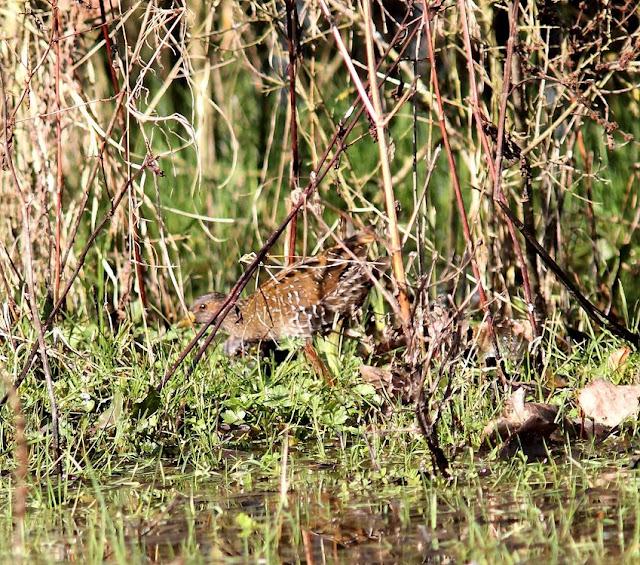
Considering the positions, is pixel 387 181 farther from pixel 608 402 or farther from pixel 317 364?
pixel 317 364

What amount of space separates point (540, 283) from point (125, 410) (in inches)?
90.3

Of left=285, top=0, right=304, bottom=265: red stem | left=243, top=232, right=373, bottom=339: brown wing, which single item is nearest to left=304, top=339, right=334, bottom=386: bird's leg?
left=243, top=232, right=373, bottom=339: brown wing

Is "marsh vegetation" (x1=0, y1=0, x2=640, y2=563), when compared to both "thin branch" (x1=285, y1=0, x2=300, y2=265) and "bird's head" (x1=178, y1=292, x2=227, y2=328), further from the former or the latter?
"bird's head" (x1=178, y1=292, x2=227, y2=328)

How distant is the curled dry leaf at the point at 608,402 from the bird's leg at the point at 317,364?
1.17 m

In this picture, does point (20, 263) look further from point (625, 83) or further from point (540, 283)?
point (625, 83)

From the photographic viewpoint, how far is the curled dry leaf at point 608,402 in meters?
4.53

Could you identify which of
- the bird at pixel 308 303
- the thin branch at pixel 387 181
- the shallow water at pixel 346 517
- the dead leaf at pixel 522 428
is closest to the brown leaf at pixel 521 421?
the dead leaf at pixel 522 428

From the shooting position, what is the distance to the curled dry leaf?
14.9ft

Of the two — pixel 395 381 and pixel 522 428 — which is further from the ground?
pixel 395 381

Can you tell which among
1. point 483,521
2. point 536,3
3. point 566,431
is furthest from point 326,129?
point 483,521

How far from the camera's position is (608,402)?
4.57 metres

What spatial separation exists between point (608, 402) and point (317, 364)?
1439 millimetres

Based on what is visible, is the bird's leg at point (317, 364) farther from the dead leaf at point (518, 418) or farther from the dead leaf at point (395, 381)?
the dead leaf at point (518, 418)

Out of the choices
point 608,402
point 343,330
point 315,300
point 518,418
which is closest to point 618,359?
point 608,402
